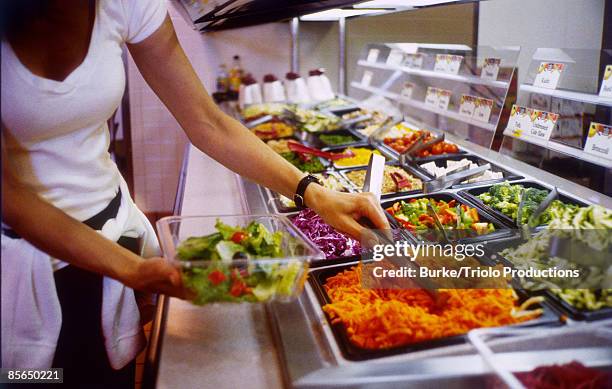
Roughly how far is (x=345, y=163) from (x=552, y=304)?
1.87 meters

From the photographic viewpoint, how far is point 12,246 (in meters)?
1.29

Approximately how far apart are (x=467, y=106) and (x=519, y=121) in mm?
535

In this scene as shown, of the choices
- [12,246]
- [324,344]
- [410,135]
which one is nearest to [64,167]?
[12,246]

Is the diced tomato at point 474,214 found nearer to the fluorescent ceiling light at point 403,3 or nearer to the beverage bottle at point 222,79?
the fluorescent ceiling light at point 403,3

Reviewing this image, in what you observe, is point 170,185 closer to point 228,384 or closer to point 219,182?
point 219,182

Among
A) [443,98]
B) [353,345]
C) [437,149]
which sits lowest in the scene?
[353,345]

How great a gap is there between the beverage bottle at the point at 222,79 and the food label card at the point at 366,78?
1395 millimetres

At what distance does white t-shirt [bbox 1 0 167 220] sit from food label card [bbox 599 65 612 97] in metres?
1.69

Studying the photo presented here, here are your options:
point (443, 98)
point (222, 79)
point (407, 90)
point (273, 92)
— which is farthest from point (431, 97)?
point (222, 79)

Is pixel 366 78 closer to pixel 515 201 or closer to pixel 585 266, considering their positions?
pixel 515 201

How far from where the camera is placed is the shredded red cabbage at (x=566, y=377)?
109cm

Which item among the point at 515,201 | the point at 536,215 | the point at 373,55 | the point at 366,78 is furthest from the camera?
the point at 366,78

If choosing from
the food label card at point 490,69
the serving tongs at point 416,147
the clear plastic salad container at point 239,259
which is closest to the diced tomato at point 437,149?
the serving tongs at point 416,147

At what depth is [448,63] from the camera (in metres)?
3.40
